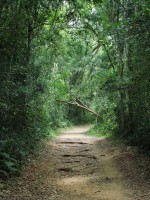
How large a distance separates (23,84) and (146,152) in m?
5.94

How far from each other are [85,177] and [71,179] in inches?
20.1

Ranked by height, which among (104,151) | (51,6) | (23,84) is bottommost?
(104,151)

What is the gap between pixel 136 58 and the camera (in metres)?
12.4

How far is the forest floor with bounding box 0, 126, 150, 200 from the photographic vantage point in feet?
24.9

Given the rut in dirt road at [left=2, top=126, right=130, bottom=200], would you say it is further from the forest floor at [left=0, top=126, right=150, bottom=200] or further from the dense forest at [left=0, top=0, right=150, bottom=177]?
the dense forest at [left=0, top=0, right=150, bottom=177]

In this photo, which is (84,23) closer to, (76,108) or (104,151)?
(104,151)

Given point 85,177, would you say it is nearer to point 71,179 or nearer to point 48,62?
point 71,179

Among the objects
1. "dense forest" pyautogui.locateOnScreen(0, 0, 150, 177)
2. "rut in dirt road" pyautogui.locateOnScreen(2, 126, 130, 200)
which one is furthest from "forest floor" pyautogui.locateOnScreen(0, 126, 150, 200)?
"dense forest" pyautogui.locateOnScreen(0, 0, 150, 177)

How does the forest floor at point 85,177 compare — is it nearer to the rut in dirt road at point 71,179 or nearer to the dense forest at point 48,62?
the rut in dirt road at point 71,179

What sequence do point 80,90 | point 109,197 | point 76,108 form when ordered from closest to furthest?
point 109,197, point 80,90, point 76,108

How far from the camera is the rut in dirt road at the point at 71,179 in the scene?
24.8ft

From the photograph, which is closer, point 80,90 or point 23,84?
point 23,84

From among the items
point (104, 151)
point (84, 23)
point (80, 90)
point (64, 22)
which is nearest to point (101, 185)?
point (104, 151)

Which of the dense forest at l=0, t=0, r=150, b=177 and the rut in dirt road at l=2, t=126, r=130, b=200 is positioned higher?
the dense forest at l=0, t=0, r=150, b=177
